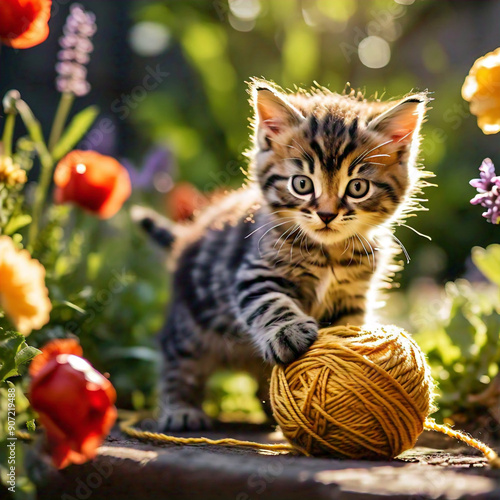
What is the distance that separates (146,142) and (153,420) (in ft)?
11.1

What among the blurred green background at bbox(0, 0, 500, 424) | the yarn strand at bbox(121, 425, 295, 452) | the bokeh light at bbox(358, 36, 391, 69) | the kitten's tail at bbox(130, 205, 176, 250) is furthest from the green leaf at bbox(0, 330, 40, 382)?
the bokeh light at bbox(358, 36, 391, 69)

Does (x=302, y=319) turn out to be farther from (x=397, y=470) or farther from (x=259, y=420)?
(x=259, y=420)

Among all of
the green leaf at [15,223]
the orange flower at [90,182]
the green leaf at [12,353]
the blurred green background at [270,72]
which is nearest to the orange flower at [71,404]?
the green leaf at [12,353]

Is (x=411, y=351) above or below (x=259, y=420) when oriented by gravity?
above

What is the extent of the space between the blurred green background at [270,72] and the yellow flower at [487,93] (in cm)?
266

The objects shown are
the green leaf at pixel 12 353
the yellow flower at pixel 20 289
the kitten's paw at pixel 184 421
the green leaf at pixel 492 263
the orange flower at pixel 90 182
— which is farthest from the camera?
the orange flower at pixel 90 182

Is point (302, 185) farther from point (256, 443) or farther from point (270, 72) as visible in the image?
point (270, 72)

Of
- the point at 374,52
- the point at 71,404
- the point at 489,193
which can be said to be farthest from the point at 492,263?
the point at 374,52

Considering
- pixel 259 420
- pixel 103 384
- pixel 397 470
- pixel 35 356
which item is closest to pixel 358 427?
pixel 397 470

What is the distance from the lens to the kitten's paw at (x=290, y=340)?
1.46 meters

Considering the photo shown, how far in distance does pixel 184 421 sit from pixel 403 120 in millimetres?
1083

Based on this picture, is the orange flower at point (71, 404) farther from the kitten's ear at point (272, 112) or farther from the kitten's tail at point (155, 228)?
the kitten's tail at point (155, 228)

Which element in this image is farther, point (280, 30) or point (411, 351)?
point (280, 30)

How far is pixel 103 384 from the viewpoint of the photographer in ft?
3.74
